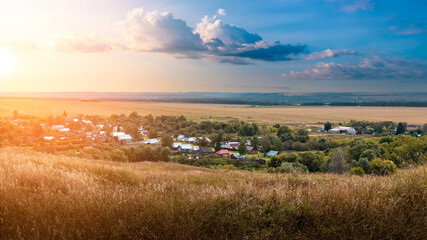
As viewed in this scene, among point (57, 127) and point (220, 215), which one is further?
point (57, 127)

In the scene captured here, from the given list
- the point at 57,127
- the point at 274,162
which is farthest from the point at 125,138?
the point at 274,162

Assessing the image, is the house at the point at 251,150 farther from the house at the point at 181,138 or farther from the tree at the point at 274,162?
the house at the point at 181,138

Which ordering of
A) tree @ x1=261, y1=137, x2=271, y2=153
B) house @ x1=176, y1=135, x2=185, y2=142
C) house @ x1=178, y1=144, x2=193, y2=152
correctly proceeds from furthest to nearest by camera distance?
1. house @ x1=176, y1=135, x2=185, y2=142
2. tree @ x1=261, y1=137, x2=271, y2=153
3. house @ x1=178, y1=144, x2=193, y2=152

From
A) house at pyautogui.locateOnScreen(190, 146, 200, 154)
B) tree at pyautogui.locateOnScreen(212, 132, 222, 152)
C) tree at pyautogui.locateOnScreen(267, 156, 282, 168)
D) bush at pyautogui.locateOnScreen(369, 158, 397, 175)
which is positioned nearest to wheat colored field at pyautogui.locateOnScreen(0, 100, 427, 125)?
house at pyautogui.locateOnScreen(190, 146, 200, 154)

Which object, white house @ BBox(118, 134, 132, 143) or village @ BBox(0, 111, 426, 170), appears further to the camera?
white house @ BBox(118, 134, 132, 143)

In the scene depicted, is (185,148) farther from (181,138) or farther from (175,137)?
(175,137)

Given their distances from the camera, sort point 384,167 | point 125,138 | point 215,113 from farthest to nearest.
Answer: point 215,113 < point 125,138 < point 384,167

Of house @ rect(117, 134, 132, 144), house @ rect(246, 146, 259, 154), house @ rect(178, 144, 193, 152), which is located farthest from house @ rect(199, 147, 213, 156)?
house @ rect(117, 134, 132, 144)

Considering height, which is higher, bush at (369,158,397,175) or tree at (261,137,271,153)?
bush at (369,158,397,175)

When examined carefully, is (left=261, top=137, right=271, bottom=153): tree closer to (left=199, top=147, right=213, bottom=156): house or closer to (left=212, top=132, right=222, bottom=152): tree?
(left=212, top=132, right=222, bottom=152): tree

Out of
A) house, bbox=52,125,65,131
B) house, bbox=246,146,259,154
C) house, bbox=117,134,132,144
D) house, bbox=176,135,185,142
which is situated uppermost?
house, bbox=52,125,65,131

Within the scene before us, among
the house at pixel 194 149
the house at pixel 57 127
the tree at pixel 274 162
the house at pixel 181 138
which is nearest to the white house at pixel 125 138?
the house at pixel 57 127

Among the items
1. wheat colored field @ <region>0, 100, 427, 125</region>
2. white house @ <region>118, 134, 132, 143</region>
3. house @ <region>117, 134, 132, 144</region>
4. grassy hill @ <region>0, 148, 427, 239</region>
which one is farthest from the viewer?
wheat colored field @ <region>0, 100, 427, 125</region>

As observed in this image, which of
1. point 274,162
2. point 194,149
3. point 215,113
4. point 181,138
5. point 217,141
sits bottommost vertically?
point 194,149
